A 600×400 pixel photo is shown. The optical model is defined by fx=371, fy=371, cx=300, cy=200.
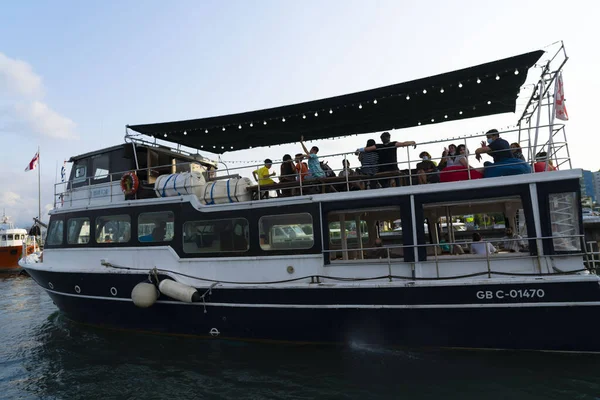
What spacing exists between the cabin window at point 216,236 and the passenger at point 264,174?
0.99 meters

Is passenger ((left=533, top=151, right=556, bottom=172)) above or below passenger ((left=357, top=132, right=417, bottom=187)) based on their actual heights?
below

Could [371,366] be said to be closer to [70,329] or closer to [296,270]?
[296,270]

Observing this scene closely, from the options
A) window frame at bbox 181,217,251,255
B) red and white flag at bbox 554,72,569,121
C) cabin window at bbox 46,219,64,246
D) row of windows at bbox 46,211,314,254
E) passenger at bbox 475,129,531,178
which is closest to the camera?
passenger at bbox 475,129,531,178

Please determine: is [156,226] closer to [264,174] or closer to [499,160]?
[264,174]

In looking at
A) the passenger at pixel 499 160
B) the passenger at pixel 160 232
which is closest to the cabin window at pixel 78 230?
the passenger at pixel 160 232

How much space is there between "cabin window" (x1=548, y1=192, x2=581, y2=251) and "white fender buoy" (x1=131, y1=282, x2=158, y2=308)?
7311 millimetres

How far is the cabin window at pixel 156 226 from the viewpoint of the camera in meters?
8.12

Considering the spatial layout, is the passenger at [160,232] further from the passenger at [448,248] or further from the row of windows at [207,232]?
the passenger at [448,248]

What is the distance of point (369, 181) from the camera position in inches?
294

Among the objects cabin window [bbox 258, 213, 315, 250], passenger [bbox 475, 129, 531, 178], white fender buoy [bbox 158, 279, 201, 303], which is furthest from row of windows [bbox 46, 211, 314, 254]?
passenger [bbox 475, 129, 531, 178]

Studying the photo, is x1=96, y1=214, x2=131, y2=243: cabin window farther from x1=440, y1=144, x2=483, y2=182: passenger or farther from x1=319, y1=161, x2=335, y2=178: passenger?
x1=440, y1=144, x2=483, y2=182: passenger

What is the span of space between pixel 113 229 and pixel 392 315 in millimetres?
6537

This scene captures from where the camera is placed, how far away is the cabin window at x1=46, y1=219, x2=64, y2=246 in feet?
31.0

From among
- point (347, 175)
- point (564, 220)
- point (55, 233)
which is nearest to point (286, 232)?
point (347, 175)
